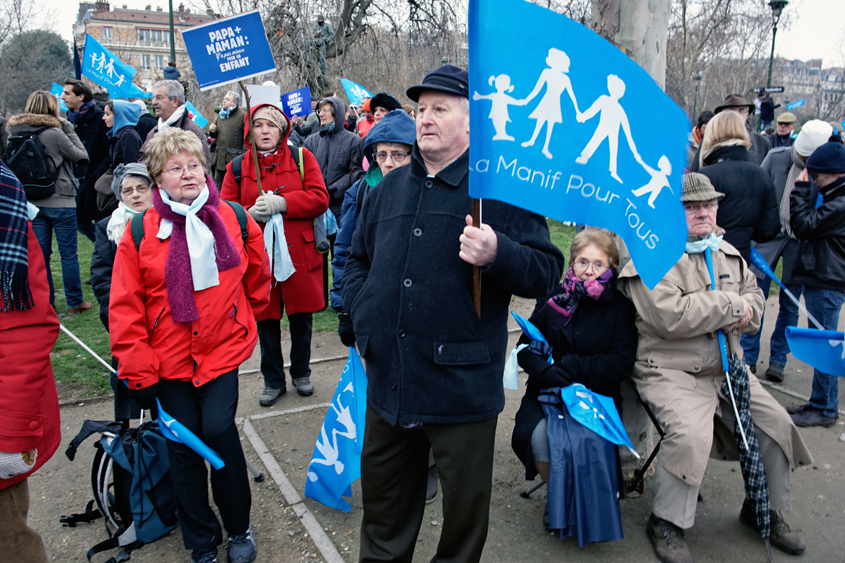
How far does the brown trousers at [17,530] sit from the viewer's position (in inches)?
81.4

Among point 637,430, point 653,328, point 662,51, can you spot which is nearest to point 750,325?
point 653,328

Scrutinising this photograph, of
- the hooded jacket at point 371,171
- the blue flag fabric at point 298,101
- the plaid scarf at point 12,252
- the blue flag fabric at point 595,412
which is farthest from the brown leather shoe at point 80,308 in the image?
the blue flag fabric at point 595,412

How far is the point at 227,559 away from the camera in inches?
117

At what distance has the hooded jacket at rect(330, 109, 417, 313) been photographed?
3289mm

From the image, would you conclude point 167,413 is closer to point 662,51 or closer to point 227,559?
point 227,559

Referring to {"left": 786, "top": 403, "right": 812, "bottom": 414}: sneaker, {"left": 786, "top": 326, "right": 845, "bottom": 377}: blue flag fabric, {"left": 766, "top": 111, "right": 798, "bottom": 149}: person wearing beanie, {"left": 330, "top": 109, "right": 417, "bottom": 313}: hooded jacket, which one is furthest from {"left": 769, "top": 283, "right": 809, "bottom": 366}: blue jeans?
{"left": 766, "top": 111, "right": 798, "bottom": 149}: person wearing beanie

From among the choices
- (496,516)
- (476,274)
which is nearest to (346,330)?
(476,274)

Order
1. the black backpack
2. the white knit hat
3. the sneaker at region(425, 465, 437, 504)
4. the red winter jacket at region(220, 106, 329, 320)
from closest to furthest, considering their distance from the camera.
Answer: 1. the sneaker at region(425, 465, 437, 504)
2. the red winter jacket at region(220, 106, 329, 320)
3. the white knit hat
4. the black backpack

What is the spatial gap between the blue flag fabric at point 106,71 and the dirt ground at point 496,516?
20.3ft

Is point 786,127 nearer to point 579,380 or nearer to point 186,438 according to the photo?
point 579,380

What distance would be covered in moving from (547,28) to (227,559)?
2.71 m

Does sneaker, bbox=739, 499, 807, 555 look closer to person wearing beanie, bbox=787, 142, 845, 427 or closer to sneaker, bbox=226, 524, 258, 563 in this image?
person wearing beanie, bbox=787, 142, 845, 427

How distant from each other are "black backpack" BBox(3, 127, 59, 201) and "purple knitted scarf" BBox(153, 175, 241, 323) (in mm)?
4413

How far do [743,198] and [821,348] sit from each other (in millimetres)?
1553
